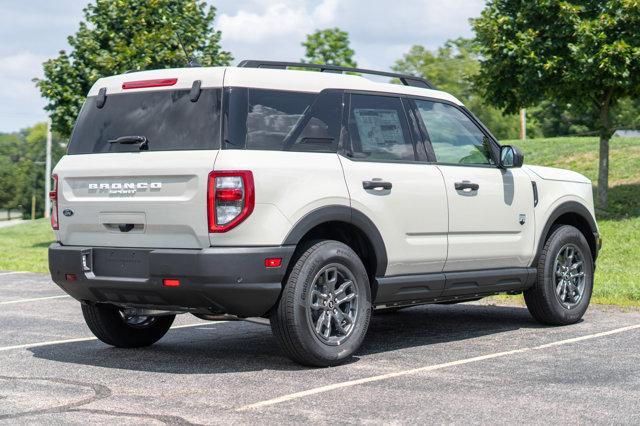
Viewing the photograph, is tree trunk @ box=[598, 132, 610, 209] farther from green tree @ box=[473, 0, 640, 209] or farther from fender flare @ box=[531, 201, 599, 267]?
fender flare @ box=[531, 201, 599, 267]

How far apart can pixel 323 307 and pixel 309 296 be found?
22cm

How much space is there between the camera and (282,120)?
291 inches

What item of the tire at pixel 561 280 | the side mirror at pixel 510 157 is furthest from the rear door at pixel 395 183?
the tire at pixel 561 280

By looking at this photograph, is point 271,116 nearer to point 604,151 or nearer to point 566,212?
point 566,212

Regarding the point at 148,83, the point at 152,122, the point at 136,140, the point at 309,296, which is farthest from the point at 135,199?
the point at 309,296

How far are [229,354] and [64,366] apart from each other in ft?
4.14

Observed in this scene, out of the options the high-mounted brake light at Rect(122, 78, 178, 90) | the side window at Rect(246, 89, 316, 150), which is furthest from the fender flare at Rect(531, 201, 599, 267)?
the high-mounted brake light at Rect(122, 78, 178, 90)

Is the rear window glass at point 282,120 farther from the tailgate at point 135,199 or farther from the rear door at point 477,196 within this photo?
the rear door at point 477,196

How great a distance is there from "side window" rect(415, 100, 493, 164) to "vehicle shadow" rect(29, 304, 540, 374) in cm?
149

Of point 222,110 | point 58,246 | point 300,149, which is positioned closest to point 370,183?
point 300,149

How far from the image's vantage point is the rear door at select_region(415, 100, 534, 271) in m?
8.52

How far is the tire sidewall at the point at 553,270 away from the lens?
372 inches

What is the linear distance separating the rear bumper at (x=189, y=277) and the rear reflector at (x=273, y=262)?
2cm

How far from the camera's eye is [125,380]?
7.04 m
